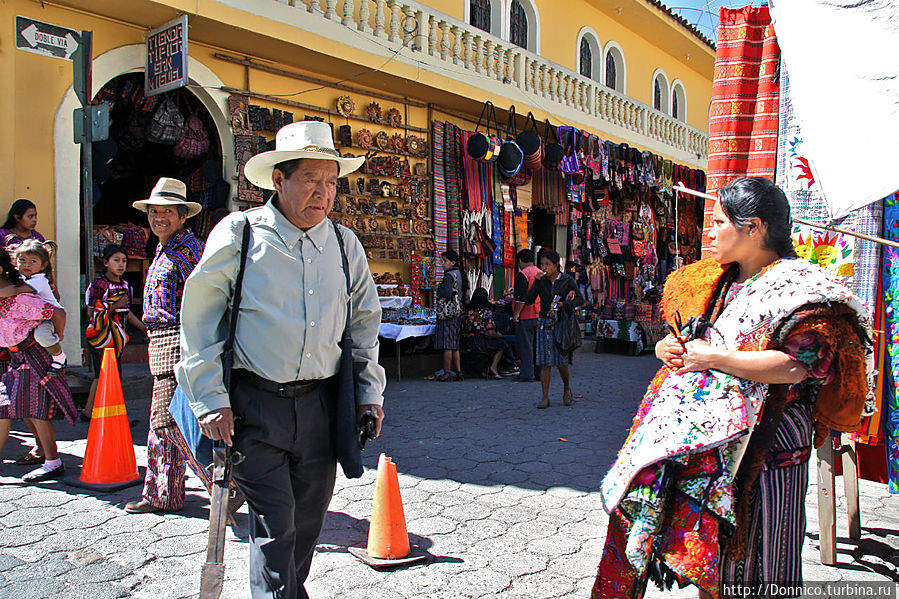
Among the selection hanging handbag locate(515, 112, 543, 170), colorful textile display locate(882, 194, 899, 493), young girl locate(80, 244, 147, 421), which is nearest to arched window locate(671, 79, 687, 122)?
hanging handbag locate(515, 112, 543, 170)

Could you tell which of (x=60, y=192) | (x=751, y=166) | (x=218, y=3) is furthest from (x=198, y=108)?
(x=751, y=166)

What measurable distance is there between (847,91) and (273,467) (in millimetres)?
2685

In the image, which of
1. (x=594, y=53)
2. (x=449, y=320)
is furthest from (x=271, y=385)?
(x=594, y=53)

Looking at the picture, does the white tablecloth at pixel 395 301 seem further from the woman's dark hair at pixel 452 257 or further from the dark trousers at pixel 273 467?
the dark trousers at pixel 273 467

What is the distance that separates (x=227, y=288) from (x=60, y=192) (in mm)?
6210

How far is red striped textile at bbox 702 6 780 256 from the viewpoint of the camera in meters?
3.77

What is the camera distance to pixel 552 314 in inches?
316

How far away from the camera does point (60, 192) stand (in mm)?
7516

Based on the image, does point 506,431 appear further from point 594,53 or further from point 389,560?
point 594,53

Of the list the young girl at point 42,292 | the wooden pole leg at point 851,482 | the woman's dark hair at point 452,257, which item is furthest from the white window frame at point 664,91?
the young girl at point 42,292

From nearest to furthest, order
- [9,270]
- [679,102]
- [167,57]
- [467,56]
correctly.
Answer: [9,270], [167,57], [467,56], [679,102]

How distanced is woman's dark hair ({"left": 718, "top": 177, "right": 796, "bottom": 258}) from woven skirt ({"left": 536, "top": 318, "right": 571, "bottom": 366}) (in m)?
5.46

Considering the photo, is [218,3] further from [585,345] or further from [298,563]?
[585,345]

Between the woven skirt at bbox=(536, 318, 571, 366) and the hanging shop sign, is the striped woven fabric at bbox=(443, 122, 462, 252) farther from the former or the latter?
the hanging shop sign
